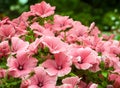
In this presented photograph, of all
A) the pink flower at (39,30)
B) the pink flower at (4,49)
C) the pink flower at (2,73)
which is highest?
the pink flower at (39,30)

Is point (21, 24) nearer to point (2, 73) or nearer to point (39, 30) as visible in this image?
point (39, 30)

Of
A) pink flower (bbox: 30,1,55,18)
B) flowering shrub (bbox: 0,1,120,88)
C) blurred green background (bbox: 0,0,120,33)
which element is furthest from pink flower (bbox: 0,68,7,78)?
blurred green background (bbox: 0,0,120,33)

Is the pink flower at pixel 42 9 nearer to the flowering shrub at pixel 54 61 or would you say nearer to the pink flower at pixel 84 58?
the flowering shrub at pixel 54 61

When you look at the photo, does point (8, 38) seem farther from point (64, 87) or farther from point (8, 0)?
point (8, 0)

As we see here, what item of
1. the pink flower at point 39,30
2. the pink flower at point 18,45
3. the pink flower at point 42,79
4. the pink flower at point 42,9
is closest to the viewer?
the pink flower at point 42,79

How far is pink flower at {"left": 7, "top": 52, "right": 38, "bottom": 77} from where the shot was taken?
2.53 metres

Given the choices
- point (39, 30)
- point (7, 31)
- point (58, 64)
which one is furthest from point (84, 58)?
point (7, 31)

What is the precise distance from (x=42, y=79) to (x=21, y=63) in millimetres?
162

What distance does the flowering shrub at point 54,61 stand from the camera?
251 cm

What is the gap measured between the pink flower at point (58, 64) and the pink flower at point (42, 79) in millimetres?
35

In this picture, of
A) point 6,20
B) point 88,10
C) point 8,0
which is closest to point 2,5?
point 8,0

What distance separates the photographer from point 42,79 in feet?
8.22

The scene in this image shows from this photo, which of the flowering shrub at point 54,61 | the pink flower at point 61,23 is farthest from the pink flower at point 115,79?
the pink flower at point 61,23

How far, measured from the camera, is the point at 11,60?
2.55m
